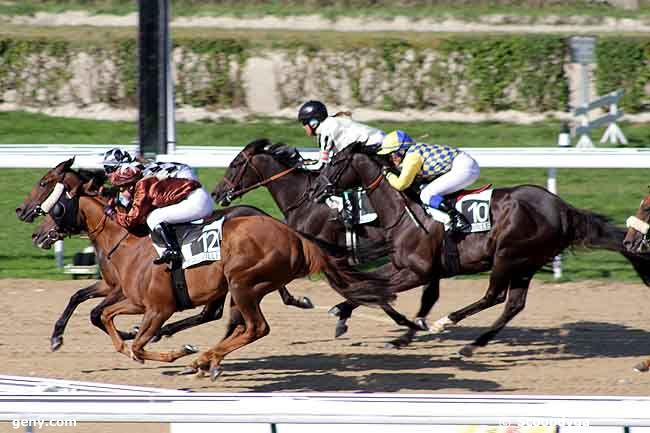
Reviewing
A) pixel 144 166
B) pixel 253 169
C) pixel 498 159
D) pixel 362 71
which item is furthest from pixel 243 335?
pixel 362 71

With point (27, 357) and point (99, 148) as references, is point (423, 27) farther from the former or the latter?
point (27, 357)

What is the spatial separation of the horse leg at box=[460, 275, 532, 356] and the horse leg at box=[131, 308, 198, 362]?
74.6 inches

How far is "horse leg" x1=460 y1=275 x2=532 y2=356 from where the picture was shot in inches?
301

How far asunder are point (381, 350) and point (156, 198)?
72.5 inches

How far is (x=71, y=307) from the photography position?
24.6ft

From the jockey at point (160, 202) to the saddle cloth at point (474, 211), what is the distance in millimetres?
1570

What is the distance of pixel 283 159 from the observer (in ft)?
28.6

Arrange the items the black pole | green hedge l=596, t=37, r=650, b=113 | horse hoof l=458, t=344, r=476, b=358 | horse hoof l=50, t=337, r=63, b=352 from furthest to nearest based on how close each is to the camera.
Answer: green hedge l=596, t=37, r=650, b=113 < the black pole < horse hoof l=458, t=344, r=476, b=358 < horse hoof l=50, t=337, r=63, b=352

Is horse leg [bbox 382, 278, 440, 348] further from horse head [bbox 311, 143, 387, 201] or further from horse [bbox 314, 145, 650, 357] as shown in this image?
horse head [bbox 311, 143, 387, 201]

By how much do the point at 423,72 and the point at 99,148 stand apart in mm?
5956

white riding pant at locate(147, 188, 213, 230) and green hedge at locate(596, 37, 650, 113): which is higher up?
white riding pant at locate(147, 188, 213, 230)

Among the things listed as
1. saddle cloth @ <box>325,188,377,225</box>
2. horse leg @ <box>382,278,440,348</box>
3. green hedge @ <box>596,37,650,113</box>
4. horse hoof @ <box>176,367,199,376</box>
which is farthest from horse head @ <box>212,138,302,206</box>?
green hedge @ <box>596,37,650,113</box>

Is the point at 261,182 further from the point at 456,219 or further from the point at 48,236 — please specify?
the point at 48,236

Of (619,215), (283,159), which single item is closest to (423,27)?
(619,215)
